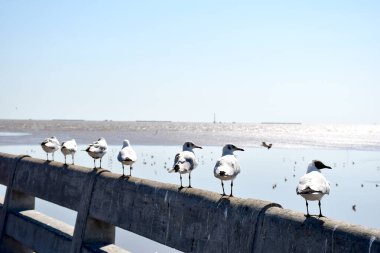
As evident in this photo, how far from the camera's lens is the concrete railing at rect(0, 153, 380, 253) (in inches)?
253

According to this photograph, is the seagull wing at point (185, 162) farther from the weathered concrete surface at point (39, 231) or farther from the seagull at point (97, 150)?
the weathered concrete surface at point (39, 231)

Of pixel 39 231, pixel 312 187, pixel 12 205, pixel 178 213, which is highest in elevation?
pixel 312 187

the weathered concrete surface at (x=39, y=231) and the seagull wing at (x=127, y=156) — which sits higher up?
the seagull wing at (x=127, y=156)

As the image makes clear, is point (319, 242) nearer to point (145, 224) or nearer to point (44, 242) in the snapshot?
point (145, 224)

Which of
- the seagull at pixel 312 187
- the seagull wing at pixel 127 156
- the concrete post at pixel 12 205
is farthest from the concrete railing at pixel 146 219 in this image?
the seagull wing at pixel 127 156

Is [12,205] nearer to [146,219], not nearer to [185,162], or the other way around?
[146,219]

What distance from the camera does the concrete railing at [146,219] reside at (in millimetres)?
6414

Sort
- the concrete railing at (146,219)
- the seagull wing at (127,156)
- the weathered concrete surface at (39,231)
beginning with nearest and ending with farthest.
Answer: the concrete railing at (146,219), the seagull wing at (127,156), the weathered concrete surface at (39,231)

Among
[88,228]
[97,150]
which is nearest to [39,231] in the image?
[88,228]

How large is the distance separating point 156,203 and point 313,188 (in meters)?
3.46

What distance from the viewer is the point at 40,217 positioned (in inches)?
510

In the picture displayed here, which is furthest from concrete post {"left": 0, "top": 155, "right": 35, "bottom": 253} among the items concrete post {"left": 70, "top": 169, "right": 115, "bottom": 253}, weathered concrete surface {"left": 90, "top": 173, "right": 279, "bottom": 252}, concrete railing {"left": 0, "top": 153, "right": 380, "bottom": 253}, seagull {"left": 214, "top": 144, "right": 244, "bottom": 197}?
seagull {"left": 214, "top": 144, "right": 244, "bottom": 197}

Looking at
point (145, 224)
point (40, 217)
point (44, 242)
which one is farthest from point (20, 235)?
point (145, 224)

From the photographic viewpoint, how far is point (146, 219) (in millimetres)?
9203
